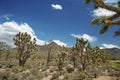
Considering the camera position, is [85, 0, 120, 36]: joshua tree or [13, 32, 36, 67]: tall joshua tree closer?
[85, 0, 120, 36]: joshua tree

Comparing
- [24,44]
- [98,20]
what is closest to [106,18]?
[98,20]

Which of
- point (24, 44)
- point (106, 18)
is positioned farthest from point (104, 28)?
point (24, 44)

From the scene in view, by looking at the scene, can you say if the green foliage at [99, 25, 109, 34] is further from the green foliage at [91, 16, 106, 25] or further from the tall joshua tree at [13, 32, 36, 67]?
the tall joshua tree at [13, 32, 36, 67]

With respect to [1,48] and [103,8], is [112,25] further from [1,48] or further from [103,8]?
[1,48]

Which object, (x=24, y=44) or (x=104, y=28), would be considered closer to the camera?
(x=104, y=28)

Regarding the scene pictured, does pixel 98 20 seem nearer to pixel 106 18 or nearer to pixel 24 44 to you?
pixel 106 18

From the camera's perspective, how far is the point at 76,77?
883 inches

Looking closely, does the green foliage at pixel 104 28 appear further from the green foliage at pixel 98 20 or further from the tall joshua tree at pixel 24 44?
the tall joshua tree at pixel 24 44

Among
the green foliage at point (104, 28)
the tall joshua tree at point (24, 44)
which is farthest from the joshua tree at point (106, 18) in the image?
the tall joshua tree at point (24, 44)

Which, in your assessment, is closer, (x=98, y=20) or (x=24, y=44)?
(x=98, y=20)

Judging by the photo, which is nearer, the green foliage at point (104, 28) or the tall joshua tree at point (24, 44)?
the green foliage at point (104, 28)

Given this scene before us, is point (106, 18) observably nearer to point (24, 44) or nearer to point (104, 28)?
point (104, 28)

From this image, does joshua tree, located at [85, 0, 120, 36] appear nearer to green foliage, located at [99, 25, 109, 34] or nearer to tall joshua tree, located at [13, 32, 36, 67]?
green foliage, located at [99, 25, 109, 34]

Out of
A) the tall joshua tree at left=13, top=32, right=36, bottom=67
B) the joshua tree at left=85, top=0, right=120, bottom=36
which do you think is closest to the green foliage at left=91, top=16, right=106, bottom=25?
the joshua tree at left=85, top=0, right=120, bottom=36
